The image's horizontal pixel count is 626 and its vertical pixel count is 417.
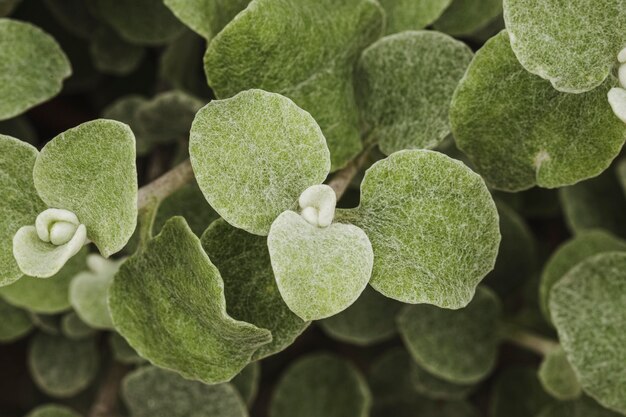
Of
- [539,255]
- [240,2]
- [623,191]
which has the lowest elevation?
[539,255]

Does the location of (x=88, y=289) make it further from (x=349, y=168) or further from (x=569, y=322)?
(x=569, y=322)

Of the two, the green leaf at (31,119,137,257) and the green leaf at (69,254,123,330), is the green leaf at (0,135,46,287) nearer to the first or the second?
the green leaf at (31,119,137,257)

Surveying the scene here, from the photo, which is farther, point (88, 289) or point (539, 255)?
point (539, 255)

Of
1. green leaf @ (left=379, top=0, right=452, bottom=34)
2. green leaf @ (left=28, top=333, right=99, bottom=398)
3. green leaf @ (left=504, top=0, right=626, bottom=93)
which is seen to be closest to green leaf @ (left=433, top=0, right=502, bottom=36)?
green leaf @ (left=379, top=0, right=452, bottom=34)

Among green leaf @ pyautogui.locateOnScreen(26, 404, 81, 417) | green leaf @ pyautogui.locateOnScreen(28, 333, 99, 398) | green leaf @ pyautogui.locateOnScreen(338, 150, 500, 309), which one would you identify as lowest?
green leaf @ pyautogui.locateOnScreen(28, 333, 99, 398)

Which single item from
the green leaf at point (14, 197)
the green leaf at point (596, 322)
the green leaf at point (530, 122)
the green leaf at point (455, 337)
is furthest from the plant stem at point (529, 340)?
the green leaf at point (14, 197)

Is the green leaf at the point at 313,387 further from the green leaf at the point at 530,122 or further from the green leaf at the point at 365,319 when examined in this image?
the green leaf at the point at 530,122

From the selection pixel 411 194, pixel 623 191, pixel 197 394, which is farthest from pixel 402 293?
pixel 623 191
